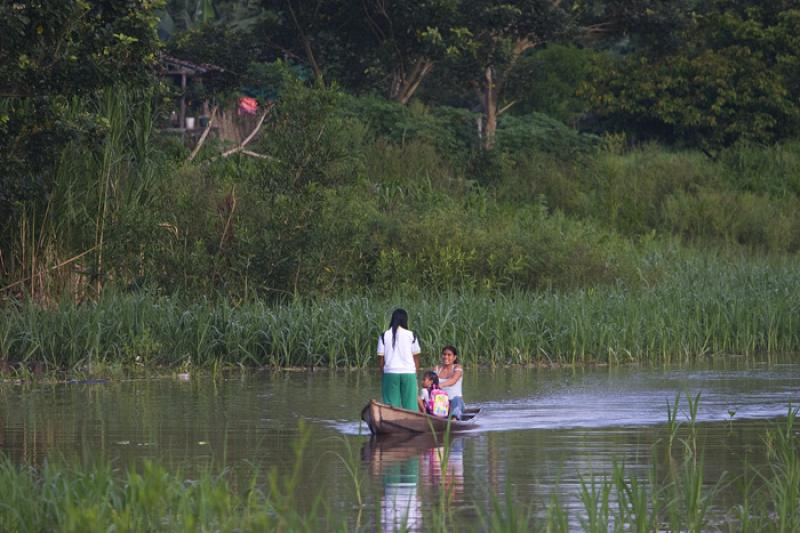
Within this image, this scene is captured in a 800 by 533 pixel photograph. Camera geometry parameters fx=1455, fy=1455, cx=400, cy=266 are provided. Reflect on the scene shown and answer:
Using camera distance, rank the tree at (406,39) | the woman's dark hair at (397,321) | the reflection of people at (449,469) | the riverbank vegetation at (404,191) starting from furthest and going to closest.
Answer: the tree at (406,39)
the riverbank vegetation at (404,191)
the woman's dark hair at (397,321)
the reflection of people at (449,469)

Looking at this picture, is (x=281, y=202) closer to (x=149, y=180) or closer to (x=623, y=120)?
(x=149, y=180)

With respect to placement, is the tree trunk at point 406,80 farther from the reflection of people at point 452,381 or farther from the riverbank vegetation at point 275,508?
the riverbank vegetation at point 275,508

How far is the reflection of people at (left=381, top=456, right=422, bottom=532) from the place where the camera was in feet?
31.1

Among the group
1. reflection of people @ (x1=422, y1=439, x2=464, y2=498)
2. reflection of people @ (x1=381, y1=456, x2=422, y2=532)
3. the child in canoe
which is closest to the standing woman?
the child in canoe

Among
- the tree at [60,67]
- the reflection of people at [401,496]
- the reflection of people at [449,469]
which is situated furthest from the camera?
the tree at [60,67]

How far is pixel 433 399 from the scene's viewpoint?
15375 mm

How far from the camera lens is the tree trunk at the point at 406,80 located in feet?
123

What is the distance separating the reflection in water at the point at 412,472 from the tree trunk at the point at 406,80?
23407 mm

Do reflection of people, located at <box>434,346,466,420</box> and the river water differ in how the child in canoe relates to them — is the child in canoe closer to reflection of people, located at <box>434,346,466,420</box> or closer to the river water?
reflection of people, located at <box>434,346,466,420</box>

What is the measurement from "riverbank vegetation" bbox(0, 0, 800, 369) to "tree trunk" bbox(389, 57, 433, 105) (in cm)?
11

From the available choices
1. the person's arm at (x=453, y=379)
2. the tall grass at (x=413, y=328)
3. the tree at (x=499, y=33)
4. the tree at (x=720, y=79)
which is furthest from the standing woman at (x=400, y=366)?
the tree at (x=720, y=79)

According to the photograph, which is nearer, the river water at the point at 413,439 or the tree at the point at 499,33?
the river water at the point at 413,439

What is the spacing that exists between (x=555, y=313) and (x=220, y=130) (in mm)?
13021

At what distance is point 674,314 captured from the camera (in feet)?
76.8
